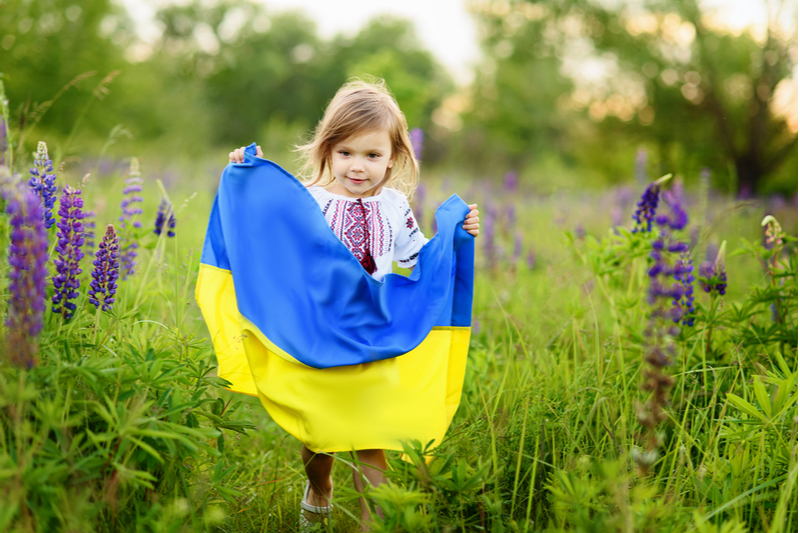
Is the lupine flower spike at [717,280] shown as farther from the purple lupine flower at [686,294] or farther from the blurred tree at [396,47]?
the blurred tree at [396,47]

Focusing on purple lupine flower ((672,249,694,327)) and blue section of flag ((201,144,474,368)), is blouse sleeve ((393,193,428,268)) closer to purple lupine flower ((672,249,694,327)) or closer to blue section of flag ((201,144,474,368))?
blue section of flag ((201,144,474,368))

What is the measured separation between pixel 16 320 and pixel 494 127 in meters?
23.9

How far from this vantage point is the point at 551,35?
14594 millimetres

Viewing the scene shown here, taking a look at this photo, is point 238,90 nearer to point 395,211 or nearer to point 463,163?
point 463,163

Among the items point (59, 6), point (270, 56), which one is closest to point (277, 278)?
point (59, 6)

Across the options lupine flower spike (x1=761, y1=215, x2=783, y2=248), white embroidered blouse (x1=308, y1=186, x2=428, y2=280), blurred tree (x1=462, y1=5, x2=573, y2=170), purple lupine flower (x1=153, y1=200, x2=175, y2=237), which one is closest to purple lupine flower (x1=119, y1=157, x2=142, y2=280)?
purple lupine flower (x1=153, y1=200, x2=175, y2=237)

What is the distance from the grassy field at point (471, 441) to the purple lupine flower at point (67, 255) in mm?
84

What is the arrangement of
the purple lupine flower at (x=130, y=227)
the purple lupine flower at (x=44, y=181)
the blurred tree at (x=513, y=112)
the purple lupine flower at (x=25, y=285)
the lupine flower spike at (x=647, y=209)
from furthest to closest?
the blurred tree at (x=513, y=112)
the lupine flower spike at (x=647, y=209)
the purple lupine flower at (x=130, y=227)
the purple lupine flower at (x=44, y=181)
the purple lupine flower at (x=25, y=285)

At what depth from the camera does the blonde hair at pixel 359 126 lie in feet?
6.57

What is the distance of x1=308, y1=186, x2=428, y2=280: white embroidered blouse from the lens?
2045mm

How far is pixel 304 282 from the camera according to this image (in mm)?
1849

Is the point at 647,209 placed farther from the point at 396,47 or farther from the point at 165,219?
the point at 396,47

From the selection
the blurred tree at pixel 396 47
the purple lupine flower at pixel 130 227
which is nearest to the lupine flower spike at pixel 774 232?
the purple lupine flower at pixel 130 227

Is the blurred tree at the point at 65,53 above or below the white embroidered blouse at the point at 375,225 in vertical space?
above
